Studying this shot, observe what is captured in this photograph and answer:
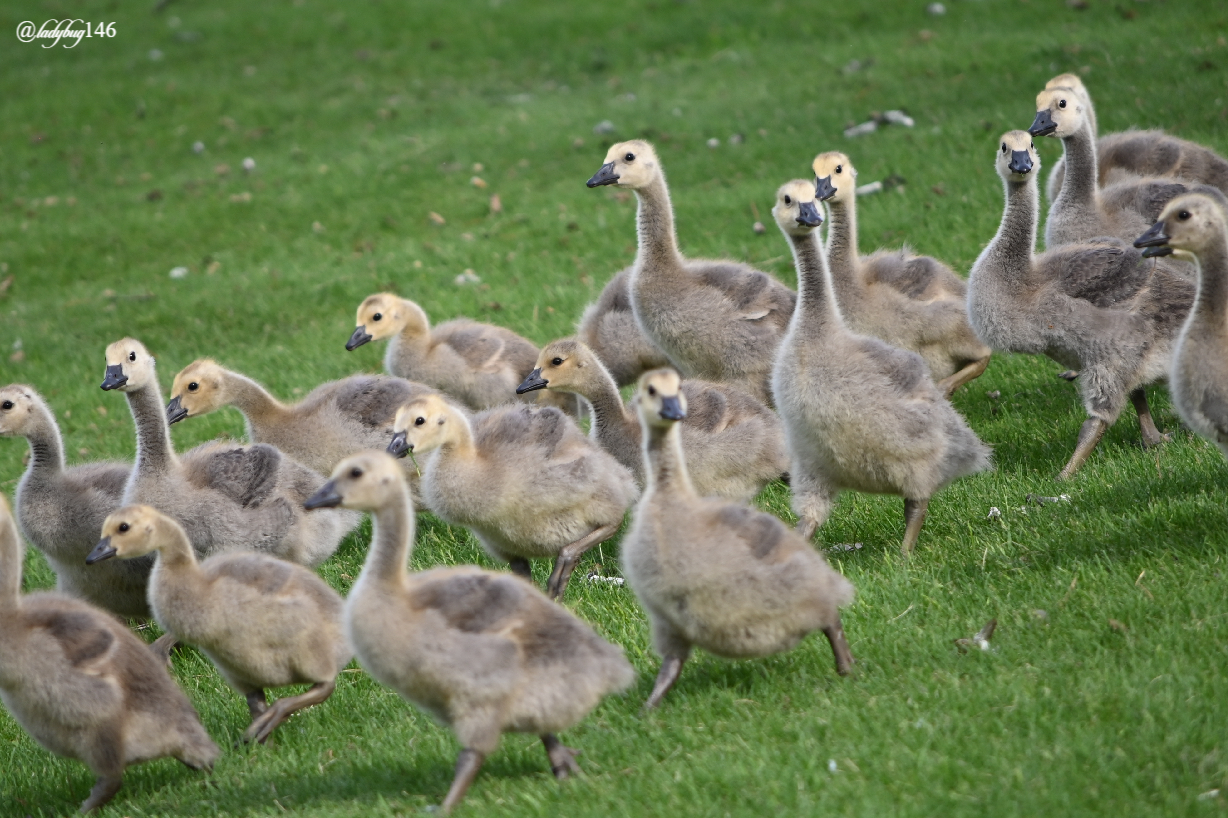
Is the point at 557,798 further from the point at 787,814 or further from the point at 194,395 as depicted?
the point at 194,395

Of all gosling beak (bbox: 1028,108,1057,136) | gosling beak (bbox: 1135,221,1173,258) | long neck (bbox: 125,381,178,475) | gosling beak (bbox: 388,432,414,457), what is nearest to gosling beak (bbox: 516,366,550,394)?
gosling beak (bbox: 388,432,414,457)

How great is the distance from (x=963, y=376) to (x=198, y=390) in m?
6.08

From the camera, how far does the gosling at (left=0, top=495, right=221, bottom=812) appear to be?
20.1 feet

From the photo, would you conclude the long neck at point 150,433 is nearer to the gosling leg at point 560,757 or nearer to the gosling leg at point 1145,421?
the gosling leg at point 560,757

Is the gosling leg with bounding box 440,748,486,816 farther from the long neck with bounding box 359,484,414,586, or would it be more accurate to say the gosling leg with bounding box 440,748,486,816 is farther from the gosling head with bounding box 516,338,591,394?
the gosling head with bounding box 516,338,591,394

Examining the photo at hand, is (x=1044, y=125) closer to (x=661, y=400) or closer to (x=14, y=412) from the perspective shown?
(x=661, y=400)

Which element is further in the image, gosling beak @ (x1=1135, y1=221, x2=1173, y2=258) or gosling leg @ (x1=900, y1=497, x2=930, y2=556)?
gosling leg @ (x1=900, y1=497, x2=930, y2=556)

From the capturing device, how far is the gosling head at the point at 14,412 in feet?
27.7

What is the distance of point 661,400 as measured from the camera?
5789mm

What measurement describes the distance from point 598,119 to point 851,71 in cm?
383

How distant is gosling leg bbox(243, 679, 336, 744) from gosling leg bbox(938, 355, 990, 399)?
18.3 feet

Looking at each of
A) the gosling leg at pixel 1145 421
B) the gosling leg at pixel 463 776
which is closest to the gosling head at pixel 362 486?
the gosling leg at pixel 463 776

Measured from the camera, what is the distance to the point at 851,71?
18547 mm

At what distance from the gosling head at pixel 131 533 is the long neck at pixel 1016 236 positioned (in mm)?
5707
